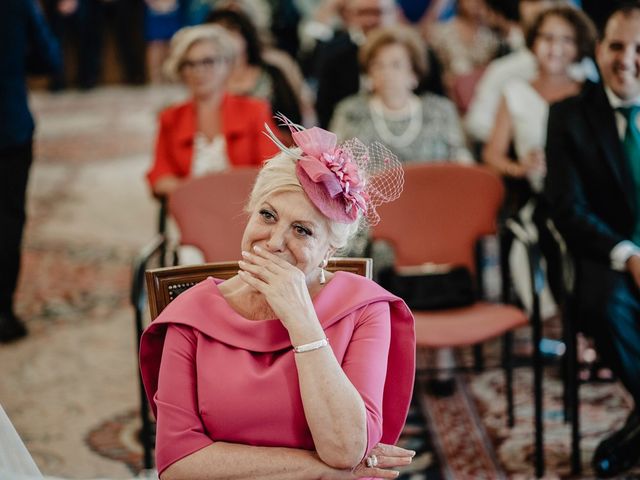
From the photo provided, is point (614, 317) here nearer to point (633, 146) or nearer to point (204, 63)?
point (633, 146)

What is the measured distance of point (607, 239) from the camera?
320 centimetres

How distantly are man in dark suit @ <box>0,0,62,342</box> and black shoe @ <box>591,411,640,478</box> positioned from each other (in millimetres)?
2733

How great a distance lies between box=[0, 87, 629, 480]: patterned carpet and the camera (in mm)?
3367

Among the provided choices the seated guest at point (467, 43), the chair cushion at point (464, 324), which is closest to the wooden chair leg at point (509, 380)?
the chair cushion at point (464, 324)

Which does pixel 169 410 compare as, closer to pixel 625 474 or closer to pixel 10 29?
pixel 625 474

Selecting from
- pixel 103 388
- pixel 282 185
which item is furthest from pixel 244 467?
pixel 103 388

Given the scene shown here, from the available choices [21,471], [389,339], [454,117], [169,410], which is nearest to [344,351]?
[389,339]

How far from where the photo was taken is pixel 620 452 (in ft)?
10.0

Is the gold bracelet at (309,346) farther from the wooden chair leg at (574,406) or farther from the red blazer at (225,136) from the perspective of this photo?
the red blazer at (225,136)

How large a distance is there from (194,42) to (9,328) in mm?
1574

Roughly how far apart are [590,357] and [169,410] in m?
2.53

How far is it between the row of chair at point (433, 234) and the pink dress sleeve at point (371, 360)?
1130mm

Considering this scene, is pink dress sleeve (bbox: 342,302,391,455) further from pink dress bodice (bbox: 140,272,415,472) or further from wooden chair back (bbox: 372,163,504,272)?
wooden chair back (bbox: 372,163,504,272)

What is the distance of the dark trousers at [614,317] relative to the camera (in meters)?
3.13
